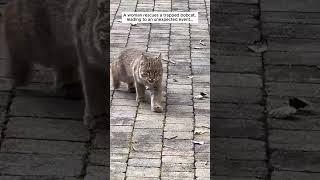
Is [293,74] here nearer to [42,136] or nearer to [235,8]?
[235,8]

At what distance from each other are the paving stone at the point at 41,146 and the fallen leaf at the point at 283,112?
59 centimetres

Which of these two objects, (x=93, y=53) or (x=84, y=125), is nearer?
(x=93, y=53)

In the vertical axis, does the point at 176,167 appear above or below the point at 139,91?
below

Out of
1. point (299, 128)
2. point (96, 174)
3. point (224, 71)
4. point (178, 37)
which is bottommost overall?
point (96, 174)

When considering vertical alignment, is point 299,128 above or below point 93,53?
below

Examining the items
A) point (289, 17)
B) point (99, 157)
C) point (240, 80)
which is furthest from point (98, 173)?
point (289, 17)

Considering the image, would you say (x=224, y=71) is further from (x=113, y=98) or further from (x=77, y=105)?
(x=77, y=105)

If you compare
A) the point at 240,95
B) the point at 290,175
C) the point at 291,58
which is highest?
the point at 291,58

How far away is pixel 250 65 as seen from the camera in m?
1.78

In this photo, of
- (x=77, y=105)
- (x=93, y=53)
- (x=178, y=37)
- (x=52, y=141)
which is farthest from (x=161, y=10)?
(x=52, y=141)

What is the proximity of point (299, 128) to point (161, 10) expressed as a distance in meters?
0.56

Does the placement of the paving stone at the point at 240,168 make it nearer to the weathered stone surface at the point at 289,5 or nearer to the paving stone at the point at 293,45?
the paving stone at the point at 293,45
